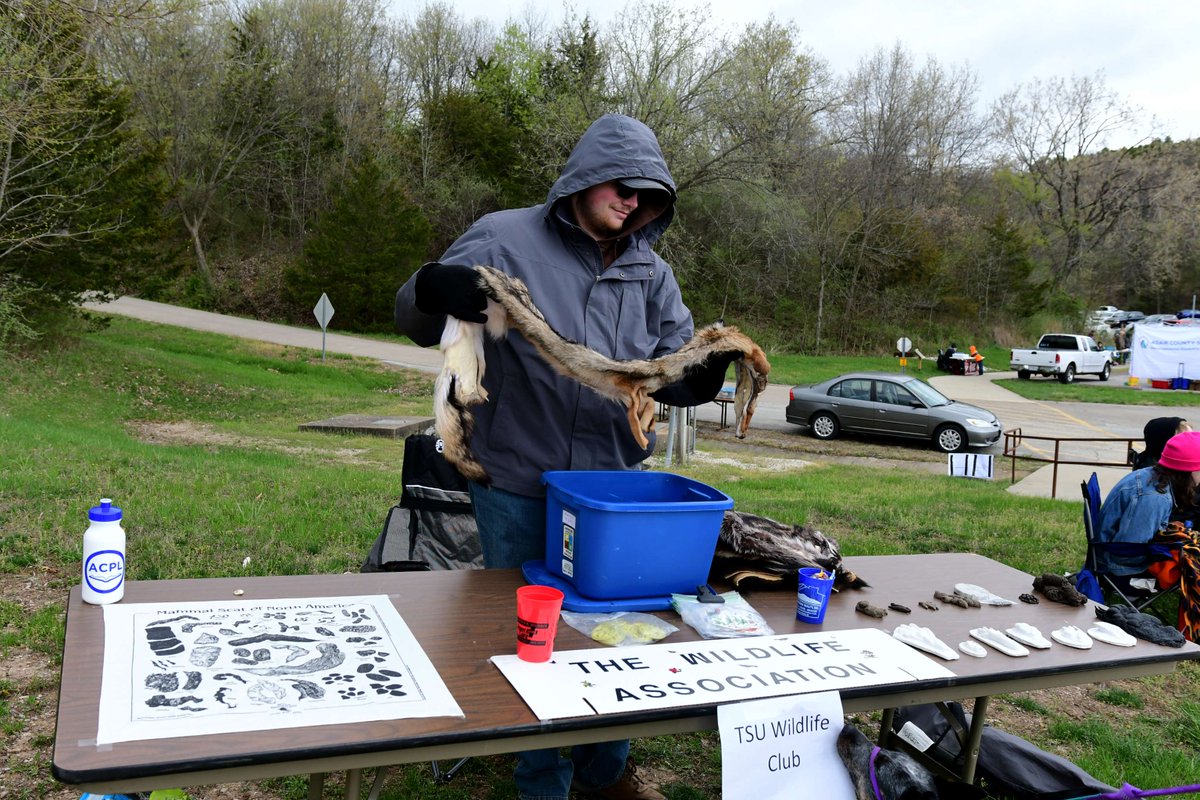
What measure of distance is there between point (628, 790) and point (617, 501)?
1.05 metres

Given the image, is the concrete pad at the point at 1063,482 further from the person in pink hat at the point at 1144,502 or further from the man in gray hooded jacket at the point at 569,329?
the man in gray hooded jacket at the point at 569,329

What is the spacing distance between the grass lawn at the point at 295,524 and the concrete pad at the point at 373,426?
1.27 ft

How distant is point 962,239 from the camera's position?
122 feet

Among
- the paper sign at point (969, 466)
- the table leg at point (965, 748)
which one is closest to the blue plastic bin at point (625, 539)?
the table leg at point (965, 748)

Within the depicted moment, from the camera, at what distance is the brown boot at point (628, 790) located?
9.71ft

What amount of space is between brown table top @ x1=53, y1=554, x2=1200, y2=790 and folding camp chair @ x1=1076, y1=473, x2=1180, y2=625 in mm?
2196

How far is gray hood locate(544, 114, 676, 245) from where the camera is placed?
274cm

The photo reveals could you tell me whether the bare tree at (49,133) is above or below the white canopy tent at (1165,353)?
above

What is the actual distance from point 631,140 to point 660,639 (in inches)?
59.0

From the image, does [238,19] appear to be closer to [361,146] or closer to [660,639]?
[361,146]

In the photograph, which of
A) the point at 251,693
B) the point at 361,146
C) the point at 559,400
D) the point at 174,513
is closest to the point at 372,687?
the point at 251,693

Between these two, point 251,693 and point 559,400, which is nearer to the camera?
point 251,693

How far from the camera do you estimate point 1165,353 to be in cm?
2844

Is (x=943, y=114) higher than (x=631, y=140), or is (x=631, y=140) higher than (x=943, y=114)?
(x=943, y=114)
